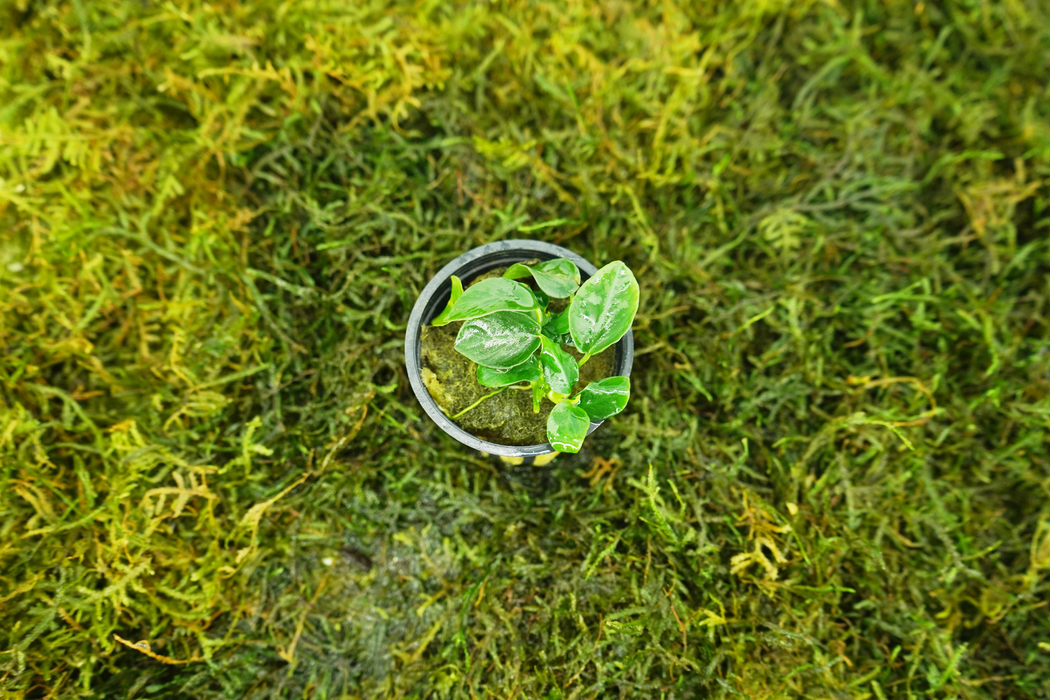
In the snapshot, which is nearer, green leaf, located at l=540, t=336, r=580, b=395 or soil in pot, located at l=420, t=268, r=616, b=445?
green leaf, located at l=540, t=336, r=580, b=395

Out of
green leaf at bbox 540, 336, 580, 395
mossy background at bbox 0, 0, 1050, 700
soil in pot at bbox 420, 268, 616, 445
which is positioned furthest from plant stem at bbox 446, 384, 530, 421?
mossy background at bbox 0, 0, 1050, 700

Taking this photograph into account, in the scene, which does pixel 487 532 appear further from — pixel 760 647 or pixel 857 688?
pixel 857 688

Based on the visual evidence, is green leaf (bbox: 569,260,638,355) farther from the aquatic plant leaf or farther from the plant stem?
the plant stem

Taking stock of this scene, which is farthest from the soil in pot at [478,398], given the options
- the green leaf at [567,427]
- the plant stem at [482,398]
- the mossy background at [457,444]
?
the mossy background at [457,444]

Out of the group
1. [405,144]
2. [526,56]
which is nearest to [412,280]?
[405,144]

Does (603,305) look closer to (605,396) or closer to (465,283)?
(605,396)

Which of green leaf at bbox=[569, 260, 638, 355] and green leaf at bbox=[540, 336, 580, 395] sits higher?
green leaf at bbox=[569, 260, 638, 355]
